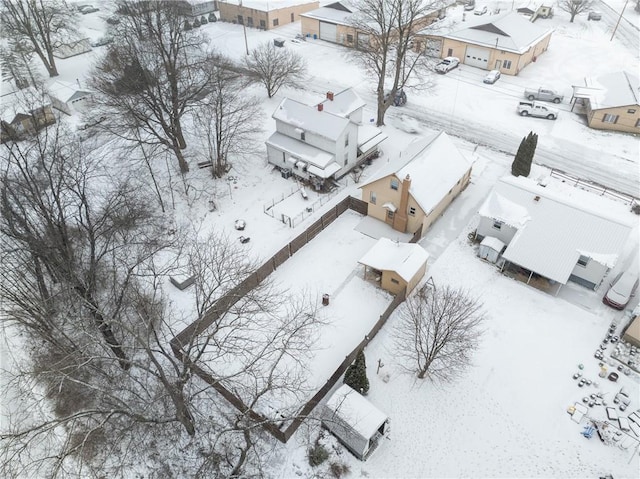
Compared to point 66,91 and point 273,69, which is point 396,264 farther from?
point 66,91

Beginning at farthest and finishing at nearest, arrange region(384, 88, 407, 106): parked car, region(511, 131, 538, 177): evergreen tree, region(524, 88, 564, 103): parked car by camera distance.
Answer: region(524, 88, 564, 103): parked car, region(384, 88, 407, 106): parked car, region(511, 131, 538, 177): evergreen tree

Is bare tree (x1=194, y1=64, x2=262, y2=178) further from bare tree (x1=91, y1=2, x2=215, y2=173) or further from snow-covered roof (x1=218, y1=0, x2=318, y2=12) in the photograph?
snow-covered roof (x1=218, y1=0, x2=318, y2=12)

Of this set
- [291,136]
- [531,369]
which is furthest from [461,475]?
[291,136]

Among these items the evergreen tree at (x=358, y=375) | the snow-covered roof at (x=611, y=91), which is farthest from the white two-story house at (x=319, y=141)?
the snow-covered roof at (x=611, y=91)

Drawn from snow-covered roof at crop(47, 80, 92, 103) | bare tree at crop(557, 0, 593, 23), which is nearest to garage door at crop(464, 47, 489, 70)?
bare tree at crop(557, 0, 593, 23)

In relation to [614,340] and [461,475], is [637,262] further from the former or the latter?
[461,475]

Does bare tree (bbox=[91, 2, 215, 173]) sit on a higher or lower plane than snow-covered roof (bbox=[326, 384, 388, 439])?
higher

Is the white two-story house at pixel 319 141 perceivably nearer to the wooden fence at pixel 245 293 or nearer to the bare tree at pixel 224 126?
the bare tree at pixel 224 126
